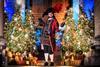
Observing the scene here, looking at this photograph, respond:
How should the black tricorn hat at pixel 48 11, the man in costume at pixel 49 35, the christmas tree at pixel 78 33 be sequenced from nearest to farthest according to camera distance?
the christmas tree at pixel 78 33
the man in costume at pixel 49 35
the black tricorn hat at pixel 48 11

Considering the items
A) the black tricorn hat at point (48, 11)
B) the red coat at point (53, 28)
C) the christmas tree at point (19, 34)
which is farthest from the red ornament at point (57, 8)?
the christmas tree at point (19, 34)

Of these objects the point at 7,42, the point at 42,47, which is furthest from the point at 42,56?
the point at 7,42

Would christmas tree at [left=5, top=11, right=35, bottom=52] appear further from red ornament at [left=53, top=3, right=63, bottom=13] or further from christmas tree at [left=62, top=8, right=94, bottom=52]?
christmas tree at [left=62, top=8, right=94, bottom=52]

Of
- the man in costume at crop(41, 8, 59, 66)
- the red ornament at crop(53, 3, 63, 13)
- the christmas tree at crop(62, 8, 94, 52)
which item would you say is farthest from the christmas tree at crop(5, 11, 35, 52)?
the christmas tree at crop(62, 8, 94, 52)

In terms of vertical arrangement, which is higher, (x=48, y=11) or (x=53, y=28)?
(x=48, y=11)

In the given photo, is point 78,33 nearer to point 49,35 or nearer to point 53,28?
point 53,28

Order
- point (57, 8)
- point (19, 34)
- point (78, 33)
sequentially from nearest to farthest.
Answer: point (78, 33) → point (19, 34) → point (57, 8)

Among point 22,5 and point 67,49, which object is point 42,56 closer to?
point 67,49

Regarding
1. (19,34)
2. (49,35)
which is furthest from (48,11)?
(19,34)

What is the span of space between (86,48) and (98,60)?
1063 millimetres

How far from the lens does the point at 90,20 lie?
20.5 metres

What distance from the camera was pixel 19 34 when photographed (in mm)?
20641

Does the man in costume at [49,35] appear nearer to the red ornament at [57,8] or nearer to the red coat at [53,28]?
the red coat at [53,28]

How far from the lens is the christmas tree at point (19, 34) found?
67.5ft
